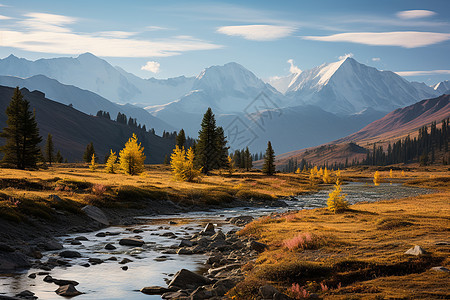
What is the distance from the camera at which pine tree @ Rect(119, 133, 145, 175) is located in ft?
270

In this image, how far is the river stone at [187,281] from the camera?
18.9 metres

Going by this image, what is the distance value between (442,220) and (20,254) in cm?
3009

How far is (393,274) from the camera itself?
1736cm

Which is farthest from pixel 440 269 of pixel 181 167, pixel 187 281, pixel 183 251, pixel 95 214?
pixel 181 167

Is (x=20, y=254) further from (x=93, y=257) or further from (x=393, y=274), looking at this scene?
(x=393, y=274)

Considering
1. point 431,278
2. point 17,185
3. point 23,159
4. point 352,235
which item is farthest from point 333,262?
point 23,159

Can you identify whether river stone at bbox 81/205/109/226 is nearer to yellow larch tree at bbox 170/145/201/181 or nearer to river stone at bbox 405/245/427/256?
river stone at bbox 405/245/427/256

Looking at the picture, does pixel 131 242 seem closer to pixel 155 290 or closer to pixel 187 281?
pixel 155 290

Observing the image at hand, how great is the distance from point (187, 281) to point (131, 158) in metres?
66.9

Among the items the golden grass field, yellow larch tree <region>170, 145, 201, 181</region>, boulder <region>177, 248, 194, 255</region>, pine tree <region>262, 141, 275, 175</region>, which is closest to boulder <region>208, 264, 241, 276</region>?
the golden grass field

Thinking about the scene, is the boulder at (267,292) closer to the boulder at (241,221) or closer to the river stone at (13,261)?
the river stone at (13,261)

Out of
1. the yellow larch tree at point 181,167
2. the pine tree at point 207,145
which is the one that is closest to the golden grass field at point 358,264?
the yellow larch tree at point 181,167

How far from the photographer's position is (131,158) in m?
83.3

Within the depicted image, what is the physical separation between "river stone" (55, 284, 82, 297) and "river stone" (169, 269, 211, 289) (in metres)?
4.40
